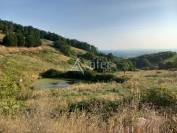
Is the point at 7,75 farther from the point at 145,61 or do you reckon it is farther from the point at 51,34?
the point at 145,61

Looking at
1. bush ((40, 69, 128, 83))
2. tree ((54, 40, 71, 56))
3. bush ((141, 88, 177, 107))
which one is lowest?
bush ((40, 69, 128, 83))

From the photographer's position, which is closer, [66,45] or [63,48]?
[63,48]

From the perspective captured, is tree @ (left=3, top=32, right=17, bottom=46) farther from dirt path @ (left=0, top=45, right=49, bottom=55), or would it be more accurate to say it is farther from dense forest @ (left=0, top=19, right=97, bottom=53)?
dirt path @ (left=0, top=45, right=49, bottom=55)

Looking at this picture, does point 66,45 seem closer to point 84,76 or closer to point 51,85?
point 84,76

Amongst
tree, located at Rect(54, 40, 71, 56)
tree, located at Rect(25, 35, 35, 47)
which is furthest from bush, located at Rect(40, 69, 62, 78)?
tree, located at Rect(54, 40, 71, 56)

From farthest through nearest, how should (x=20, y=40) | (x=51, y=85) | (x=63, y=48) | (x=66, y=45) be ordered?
(x=66, y=45) → (x=63, y=48) → (x=20, y=40) → (x=51, y=85)

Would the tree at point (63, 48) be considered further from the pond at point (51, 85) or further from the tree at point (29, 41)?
the pond at point (51, 85)

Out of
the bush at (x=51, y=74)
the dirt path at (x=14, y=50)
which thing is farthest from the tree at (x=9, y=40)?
the bush at (x=51, y=74)

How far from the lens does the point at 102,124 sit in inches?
289

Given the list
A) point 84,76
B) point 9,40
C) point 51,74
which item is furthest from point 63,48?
point 84,76

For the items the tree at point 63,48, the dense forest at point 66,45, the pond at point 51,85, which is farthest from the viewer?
the tree at point 63,48

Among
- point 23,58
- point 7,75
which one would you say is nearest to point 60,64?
point 23,58

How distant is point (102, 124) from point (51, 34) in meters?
130

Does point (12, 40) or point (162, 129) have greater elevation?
point (12, 40)
